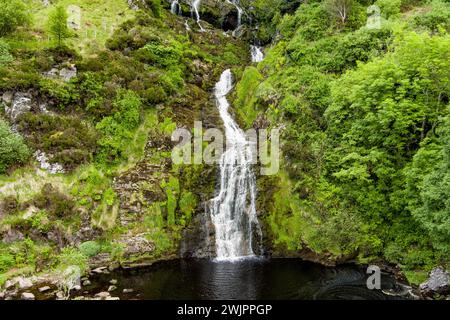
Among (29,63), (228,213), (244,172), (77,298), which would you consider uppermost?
(29,63)

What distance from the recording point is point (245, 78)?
37.1m

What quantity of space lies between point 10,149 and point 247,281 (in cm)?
1869

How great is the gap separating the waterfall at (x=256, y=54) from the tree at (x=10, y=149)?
102 ft

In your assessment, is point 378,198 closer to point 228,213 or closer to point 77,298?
point 228,213

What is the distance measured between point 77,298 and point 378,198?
18893 millimetres

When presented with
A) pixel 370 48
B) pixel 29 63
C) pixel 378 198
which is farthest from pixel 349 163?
pixel 29 63

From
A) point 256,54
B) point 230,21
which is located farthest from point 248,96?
point 230,21

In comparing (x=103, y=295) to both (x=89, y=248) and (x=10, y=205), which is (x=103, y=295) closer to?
(x=89, y=248)

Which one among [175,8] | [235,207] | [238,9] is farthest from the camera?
[238,9]

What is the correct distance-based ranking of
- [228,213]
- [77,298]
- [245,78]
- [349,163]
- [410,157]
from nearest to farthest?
[77,298]
[410,157]
[349,163]
[228,213]
[245,78]

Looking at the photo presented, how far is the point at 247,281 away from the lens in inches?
787

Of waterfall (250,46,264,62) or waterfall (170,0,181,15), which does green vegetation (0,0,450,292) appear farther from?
waterfall (170,0,181,15)

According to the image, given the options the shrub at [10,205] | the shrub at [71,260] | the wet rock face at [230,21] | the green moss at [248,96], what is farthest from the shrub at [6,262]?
the wet rock face at [230,21]

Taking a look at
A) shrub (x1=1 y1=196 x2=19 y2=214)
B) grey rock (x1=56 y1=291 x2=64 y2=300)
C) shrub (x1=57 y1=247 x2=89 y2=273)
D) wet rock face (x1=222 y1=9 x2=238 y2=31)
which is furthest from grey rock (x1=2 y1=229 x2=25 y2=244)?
wet rock face (x1=222 y1=9 x2=238 y2=31)
